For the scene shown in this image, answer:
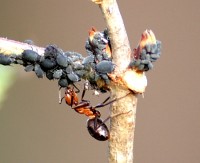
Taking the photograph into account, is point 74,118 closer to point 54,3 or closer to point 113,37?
point 54,3

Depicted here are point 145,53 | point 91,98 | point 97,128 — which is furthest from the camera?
point 91,98

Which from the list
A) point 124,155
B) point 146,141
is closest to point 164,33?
point 146,141

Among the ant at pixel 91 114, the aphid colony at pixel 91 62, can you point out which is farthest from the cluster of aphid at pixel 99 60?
the ant at pixel 91 114

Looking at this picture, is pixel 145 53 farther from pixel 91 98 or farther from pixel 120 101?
pixel 91 98

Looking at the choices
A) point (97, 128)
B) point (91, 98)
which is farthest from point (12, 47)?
point (91, 98)

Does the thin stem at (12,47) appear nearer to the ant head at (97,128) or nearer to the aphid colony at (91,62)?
the aphid colony at (91,62)

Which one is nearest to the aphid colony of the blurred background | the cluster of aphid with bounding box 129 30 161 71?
the cluster of aphid with bounding box 129 30 161 71

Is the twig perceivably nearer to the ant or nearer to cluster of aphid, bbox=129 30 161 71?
cluster of aphid, bbox=129 30 161 71
